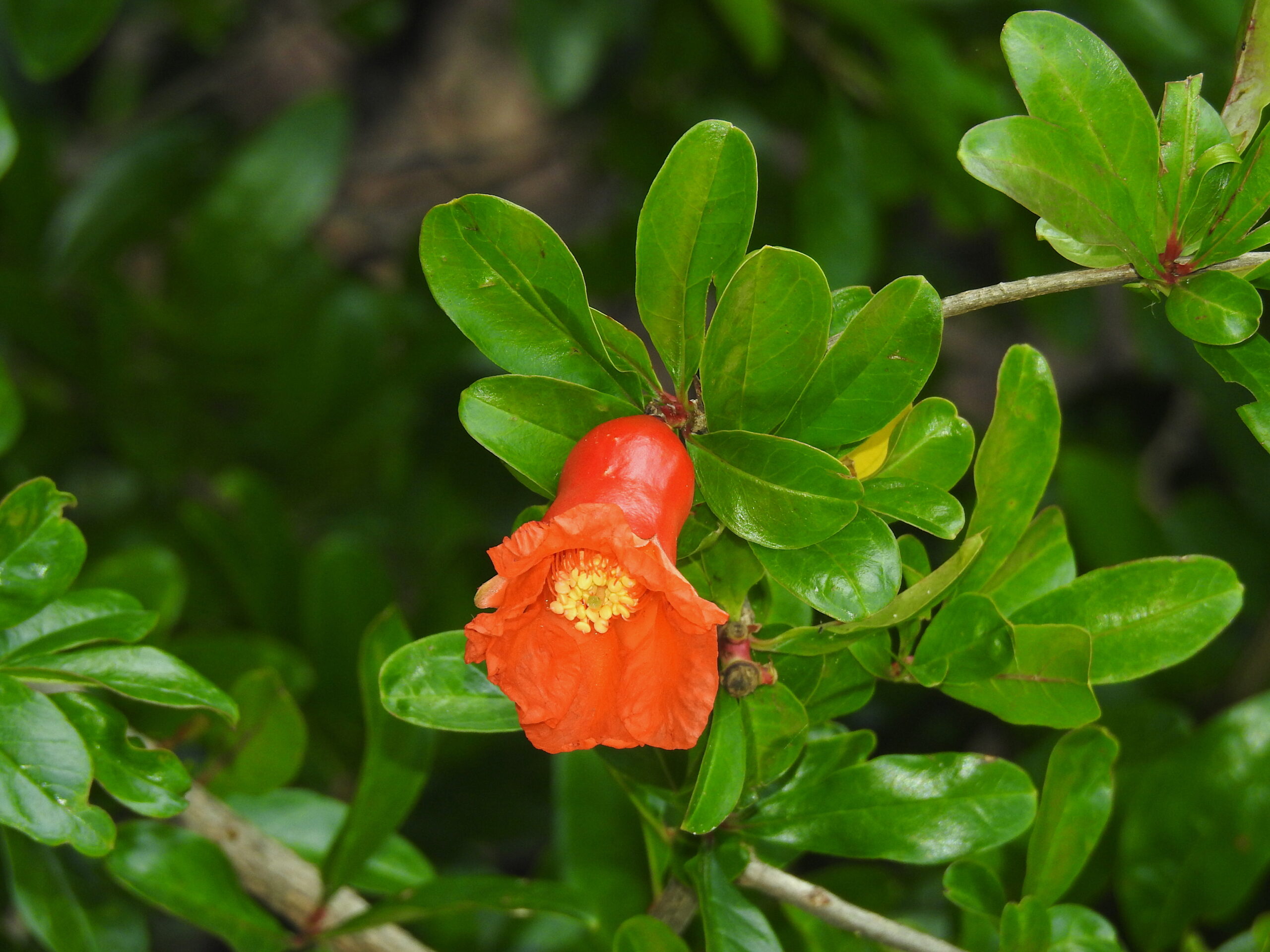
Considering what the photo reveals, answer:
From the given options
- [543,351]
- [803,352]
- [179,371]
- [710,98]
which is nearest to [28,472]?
[179,371]

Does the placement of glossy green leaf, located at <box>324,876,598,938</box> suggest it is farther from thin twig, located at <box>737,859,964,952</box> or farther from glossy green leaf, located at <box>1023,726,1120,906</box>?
glossy green leaf, located at <box>1023,726,1120,906</box>

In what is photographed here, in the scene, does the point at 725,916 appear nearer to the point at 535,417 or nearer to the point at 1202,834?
the point at 535,417

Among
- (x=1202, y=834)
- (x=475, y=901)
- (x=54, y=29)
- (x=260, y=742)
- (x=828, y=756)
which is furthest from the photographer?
(x=54, y=29)

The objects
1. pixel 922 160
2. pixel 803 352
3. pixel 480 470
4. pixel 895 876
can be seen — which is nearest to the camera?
pixel 803 352

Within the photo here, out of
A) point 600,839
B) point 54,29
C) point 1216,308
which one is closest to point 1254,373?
point 1216,308

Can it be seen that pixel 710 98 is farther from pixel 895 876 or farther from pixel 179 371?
pixel 895 876

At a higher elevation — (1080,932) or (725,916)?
(725,916)

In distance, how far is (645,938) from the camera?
0.85 metres

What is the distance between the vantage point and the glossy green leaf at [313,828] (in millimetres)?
1133

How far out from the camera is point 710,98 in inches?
85.6

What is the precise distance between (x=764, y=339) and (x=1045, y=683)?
1.00 feet

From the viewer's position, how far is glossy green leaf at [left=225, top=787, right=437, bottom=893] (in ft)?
3.72

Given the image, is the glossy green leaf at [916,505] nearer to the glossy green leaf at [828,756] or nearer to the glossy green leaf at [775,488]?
the glossy green leaf at [775,488]

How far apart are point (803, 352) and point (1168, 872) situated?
3.00 ft
